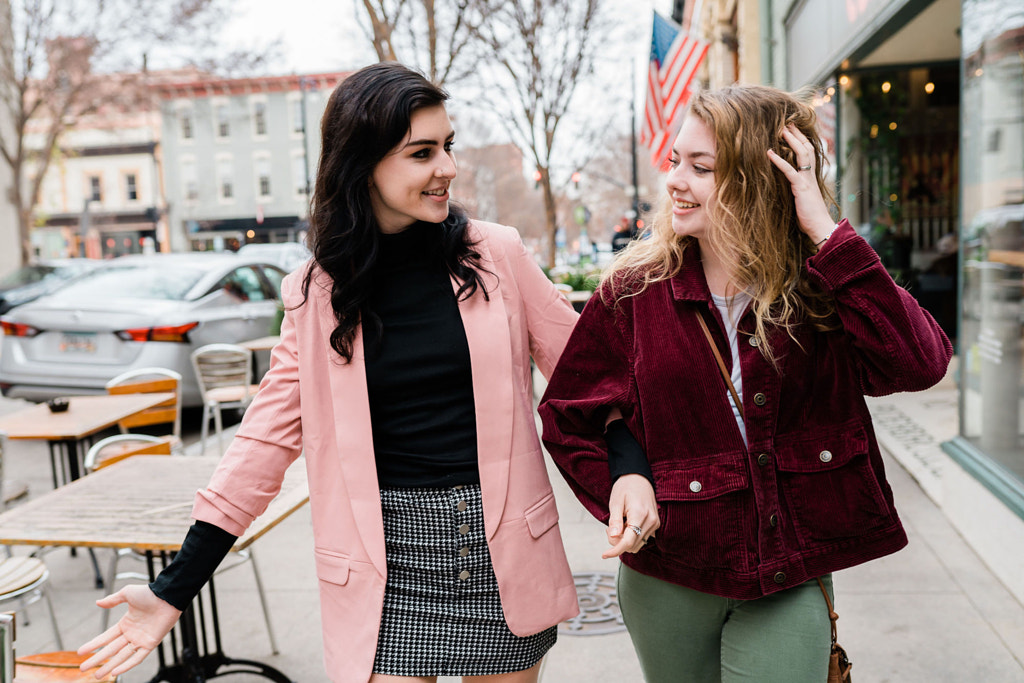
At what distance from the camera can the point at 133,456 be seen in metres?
4.11

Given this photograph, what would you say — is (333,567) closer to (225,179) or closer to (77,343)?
(77,343)

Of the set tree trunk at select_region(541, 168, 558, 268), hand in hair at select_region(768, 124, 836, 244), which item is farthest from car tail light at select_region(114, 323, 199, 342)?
tree trunk at select_region(541, 168, 558, 268)

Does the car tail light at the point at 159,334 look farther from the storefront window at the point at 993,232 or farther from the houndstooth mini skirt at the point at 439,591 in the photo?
the houndstooth mini skirt at the point at 439,591

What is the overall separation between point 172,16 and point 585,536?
16.4 meters

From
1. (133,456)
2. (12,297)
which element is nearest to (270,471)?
(133,456)

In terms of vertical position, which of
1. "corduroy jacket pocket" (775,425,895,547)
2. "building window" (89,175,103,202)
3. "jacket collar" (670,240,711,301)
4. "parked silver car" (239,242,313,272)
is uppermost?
"building window" (89,175,103,202)

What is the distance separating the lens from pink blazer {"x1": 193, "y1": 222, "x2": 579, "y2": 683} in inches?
79.4

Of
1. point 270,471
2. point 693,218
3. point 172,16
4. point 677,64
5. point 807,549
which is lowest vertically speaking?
point 807,549

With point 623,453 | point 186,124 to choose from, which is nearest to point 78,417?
point 623,453

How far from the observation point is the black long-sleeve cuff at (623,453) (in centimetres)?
190

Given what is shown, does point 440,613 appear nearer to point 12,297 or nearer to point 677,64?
point 677,64

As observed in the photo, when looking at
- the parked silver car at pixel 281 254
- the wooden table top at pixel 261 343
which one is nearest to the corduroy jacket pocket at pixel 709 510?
the wooden table top at pixel 261 343

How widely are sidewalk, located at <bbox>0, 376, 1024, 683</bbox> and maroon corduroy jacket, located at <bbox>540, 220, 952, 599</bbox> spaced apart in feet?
5.83

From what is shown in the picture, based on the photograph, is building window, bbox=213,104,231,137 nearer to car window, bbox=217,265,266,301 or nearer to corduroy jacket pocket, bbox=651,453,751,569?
car window, bbox=217,265,266,301
